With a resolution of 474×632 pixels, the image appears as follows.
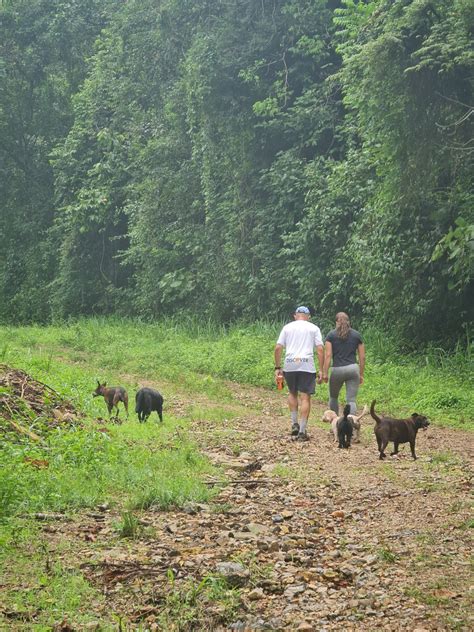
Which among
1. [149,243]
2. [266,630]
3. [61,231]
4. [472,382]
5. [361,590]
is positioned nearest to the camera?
[266,630]

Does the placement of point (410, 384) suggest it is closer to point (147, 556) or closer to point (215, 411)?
point (215, 411)

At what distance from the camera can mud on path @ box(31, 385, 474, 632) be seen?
17.6ft

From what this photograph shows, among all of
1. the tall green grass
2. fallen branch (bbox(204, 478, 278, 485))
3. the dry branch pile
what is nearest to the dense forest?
the tall green grass

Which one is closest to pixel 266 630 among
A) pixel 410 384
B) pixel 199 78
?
pixel 410 384

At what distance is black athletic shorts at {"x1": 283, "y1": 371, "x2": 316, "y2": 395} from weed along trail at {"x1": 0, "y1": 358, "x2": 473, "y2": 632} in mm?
1231

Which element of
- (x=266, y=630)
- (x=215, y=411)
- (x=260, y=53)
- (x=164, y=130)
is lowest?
(x=215, y=411)

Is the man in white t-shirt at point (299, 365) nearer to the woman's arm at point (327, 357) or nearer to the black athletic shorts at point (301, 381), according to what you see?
the black athletic shorts at point (301, 381)

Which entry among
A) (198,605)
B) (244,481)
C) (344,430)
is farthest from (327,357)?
(198,605)

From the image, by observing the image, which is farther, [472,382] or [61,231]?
[61,231]

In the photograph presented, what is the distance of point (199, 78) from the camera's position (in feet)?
85.5

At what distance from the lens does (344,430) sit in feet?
35.7

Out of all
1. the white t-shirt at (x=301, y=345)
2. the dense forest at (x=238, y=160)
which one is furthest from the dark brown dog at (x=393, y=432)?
the dense forest at (x=238, y=160)

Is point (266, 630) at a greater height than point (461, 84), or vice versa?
point (461, 84)

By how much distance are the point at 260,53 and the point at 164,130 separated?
5578 mm
